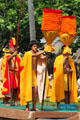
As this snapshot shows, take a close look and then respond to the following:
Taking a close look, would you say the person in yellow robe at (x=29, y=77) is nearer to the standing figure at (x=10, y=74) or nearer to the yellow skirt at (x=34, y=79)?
the yellow skirt at (x=34, y=79)

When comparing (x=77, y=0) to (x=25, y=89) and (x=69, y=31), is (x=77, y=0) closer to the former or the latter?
(x=69, y=31)

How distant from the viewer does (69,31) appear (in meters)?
10.0

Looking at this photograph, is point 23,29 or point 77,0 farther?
point 23,29

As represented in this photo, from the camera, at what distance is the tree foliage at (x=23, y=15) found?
15.1 m

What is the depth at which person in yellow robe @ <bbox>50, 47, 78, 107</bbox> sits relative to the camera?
10.3 metres

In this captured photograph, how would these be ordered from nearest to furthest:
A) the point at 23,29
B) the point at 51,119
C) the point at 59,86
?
the point at 51,119, the point at 59,86, the point at 23,29

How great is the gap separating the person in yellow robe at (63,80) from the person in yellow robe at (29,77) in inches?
24.7

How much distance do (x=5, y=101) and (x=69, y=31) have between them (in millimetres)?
3054

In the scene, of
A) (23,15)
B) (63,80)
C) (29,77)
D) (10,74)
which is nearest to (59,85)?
(63,80)

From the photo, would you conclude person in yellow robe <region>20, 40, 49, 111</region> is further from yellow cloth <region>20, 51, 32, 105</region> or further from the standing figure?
the standing figure

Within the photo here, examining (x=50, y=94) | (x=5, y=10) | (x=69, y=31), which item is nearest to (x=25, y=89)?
(x=50, y=94)

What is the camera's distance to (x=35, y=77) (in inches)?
391

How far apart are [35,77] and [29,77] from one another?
0.31 meters

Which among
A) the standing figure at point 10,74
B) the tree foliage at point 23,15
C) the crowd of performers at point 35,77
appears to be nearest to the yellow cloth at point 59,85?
the crowd of performers at point 35,77
